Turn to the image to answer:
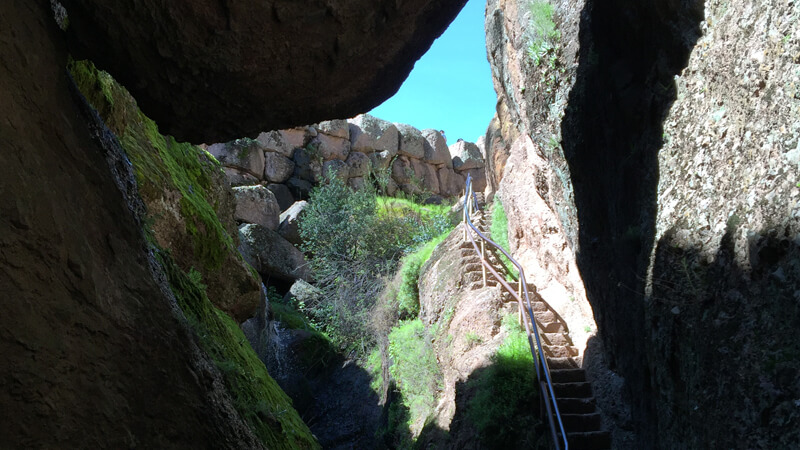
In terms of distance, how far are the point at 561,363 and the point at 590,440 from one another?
5.30 feet

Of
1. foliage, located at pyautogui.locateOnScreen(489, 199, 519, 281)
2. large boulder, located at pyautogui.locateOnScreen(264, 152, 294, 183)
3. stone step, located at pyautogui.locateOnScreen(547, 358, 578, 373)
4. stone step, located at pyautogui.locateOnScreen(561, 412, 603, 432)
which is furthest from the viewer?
large boulder, located at pyautogui.locateOnScreen(264, 152, 294, 183)

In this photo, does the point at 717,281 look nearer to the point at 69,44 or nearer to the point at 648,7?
the point at 648,7

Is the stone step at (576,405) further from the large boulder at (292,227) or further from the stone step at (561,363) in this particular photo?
the large boulder at (292,227)

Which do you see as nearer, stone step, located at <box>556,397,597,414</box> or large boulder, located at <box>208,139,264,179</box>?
stone step, located at <box>556,397,597,414</box>

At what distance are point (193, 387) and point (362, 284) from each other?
44.3 ft

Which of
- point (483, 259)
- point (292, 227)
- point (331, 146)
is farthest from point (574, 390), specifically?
point (331, 146)

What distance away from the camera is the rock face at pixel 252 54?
3.60 m

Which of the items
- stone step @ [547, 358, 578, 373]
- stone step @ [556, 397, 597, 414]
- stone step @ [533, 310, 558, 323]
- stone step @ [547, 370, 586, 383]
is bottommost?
stone step @ [556, 397, 597, 414]

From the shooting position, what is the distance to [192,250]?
6328 millimetres

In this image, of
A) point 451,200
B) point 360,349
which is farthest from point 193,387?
point 451,200

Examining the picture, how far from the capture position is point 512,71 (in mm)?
9508

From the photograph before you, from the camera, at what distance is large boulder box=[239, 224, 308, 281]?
64.0 feet

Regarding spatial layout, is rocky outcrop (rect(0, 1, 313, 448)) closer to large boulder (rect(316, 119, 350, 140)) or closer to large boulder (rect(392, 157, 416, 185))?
large boulder (rect(316, 119, 350, 140))

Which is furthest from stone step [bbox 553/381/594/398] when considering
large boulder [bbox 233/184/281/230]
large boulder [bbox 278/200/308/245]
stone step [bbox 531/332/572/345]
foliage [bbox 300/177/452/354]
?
large boulder [bbox 233/184/281/230]
